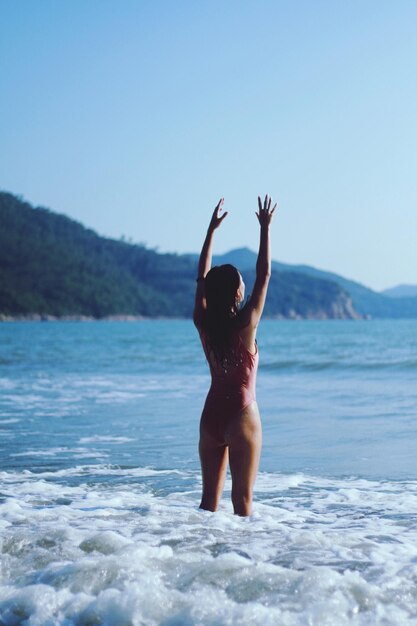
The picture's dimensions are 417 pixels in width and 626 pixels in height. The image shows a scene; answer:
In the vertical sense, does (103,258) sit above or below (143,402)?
above

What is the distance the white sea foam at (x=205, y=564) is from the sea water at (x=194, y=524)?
0.01 metres

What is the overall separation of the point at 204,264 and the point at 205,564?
6.89 ft

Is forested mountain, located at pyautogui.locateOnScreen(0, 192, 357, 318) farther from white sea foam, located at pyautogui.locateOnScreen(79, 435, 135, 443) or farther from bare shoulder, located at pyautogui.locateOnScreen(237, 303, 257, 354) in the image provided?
bare shoulder, located at pyautogui.locateOnScreen(237, 303, 257, 354)

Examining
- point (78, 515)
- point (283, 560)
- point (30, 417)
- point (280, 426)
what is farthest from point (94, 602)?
point (30, 417)

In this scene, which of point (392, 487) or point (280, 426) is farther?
point (280, 426)

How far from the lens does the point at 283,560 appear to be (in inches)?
180

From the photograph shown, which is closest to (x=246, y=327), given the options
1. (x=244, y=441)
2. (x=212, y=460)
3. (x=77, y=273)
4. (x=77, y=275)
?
(x=244, y=441)

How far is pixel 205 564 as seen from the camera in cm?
443

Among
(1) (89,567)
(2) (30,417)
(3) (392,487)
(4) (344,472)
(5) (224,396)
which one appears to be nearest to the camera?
(1) (89,567)

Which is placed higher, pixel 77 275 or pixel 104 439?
pixel 77 275

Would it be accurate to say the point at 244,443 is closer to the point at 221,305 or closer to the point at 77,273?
the point at 221,305

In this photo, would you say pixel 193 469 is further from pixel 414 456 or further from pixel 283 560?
pixel 283 560

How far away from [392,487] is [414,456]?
1.86 meters

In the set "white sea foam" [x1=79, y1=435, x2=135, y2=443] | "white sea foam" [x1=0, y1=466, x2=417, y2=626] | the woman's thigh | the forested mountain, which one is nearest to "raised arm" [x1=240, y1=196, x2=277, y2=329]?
the woman's thigh
